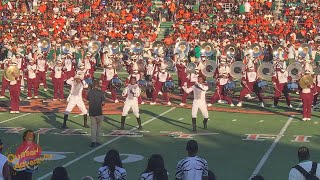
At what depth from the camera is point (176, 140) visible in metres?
19.2

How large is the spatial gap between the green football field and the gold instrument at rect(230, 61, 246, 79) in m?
2.79

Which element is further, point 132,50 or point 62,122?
point 132,50

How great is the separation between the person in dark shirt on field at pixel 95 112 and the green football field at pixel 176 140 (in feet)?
0.97

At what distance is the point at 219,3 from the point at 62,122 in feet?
102

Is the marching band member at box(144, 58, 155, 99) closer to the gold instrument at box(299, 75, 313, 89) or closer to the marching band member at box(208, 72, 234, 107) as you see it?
the marching band member at box(208, 72, 234, 107)

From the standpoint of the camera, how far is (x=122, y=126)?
21.0 metres

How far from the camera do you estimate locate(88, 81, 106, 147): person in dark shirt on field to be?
18250 mm

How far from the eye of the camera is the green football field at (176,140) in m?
15.9

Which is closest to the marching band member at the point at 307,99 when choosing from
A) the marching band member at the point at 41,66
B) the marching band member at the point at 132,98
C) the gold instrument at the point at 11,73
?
the marching band member at the point at 132,98

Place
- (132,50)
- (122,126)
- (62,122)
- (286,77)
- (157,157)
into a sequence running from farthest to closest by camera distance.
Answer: (132,50), (286,77), (62,122), (122,126), (157,157)

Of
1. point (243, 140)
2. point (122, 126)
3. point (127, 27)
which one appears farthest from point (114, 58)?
point (127, 27)

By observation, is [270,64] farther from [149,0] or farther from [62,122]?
[149,0]

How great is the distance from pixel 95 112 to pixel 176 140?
226cm

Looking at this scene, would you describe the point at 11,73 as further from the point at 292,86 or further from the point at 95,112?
the point at 292,86
